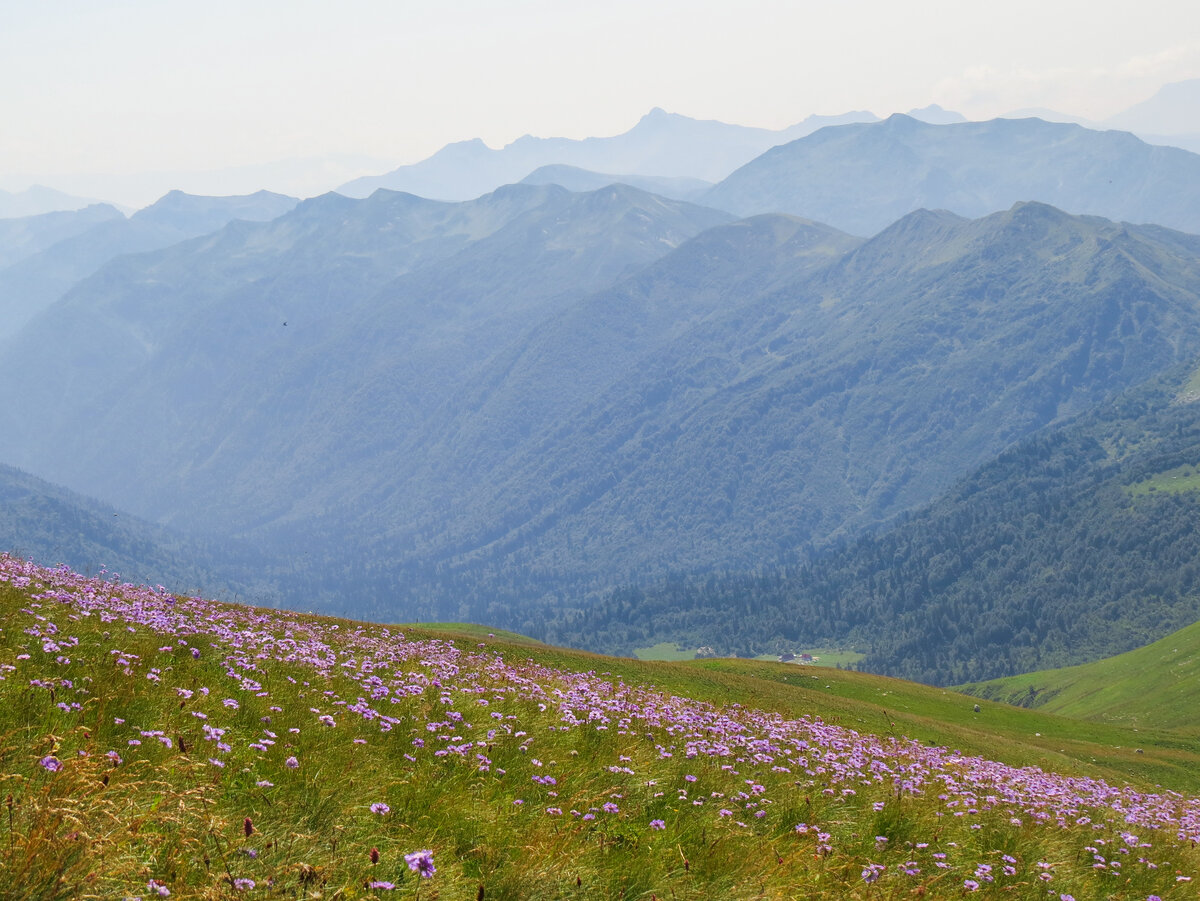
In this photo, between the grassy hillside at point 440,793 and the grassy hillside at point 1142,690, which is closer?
the grassy hillside at point 440,793

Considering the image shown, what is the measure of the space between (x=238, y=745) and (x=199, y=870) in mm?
3266

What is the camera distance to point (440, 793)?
9914 mm

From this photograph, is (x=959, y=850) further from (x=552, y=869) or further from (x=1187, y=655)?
(x=1187, y=655)

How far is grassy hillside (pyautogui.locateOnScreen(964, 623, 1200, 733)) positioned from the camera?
9756 cm

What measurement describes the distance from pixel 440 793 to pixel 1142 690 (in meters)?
131

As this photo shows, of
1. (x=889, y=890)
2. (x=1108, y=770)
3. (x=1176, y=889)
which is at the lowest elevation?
(x=1108, y=770)

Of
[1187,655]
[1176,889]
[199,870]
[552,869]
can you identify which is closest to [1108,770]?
[1176,889]

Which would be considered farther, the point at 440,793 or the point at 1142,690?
the point at 1142,690

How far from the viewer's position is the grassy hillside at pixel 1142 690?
97562mm

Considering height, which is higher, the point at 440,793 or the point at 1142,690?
the point at 440,793

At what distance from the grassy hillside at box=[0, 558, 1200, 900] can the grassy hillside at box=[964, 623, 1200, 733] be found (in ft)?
264

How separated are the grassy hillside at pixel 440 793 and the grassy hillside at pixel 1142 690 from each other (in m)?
80.4

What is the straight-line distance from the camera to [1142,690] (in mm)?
117062

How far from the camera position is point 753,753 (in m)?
14.4
